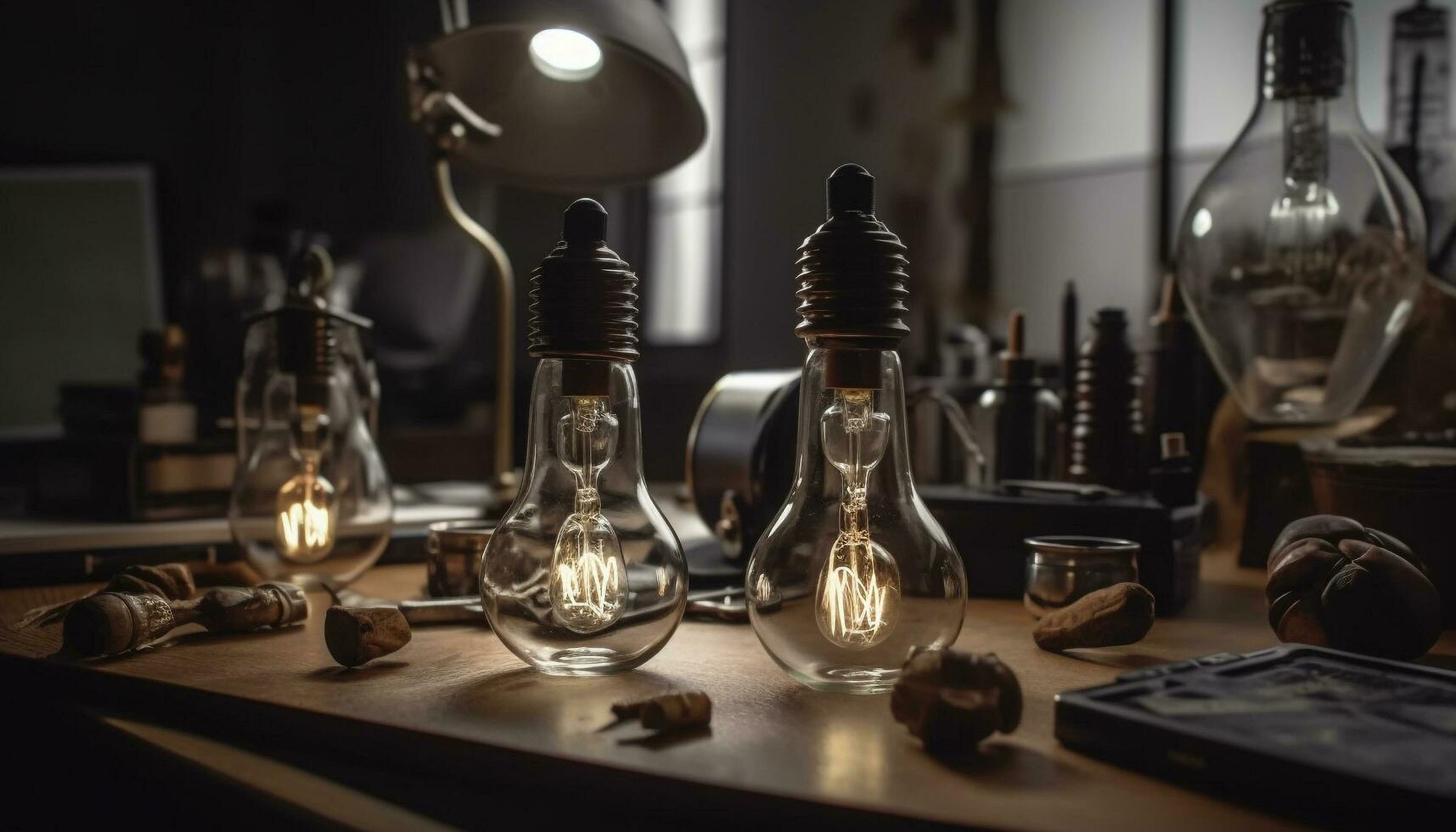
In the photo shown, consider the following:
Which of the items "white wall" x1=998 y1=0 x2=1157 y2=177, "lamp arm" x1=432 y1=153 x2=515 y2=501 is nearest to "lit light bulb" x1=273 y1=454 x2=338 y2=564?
"lamp arm" x1=432 y1=153 x2=515 y2=501

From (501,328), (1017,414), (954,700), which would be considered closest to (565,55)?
(501,328)

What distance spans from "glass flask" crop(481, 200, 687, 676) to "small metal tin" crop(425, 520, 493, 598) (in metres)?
0.23

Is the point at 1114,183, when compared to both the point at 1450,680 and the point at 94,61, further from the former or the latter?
the point at 94,61

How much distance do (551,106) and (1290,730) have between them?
3.16 feet

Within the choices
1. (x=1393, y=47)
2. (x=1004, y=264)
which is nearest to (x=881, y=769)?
(x=1393, y=47)

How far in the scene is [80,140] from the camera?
9.60ft

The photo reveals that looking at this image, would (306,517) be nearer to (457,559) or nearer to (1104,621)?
(457,559)

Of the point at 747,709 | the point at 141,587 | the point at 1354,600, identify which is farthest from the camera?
the point at 141,587

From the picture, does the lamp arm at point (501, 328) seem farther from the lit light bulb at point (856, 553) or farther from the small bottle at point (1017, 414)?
the lit light bulb at point (856, 553)

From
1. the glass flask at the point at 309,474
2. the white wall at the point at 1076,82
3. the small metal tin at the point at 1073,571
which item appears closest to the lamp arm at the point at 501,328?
the glass flask at the point at 309,474

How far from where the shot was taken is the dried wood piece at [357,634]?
28.7 inches

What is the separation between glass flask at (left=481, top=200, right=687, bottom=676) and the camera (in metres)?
0.69

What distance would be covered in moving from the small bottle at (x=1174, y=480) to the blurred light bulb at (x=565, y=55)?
2.25 feet

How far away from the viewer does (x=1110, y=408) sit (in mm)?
1188
